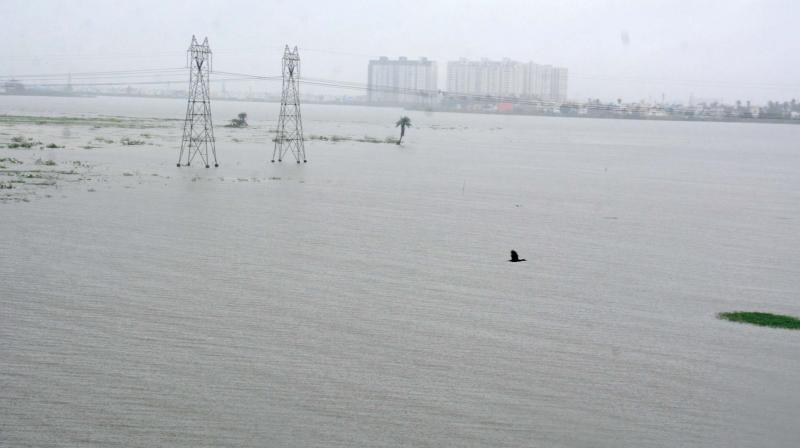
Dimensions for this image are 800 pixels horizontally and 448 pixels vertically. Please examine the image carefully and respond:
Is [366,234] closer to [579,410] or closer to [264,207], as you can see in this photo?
[264,207]

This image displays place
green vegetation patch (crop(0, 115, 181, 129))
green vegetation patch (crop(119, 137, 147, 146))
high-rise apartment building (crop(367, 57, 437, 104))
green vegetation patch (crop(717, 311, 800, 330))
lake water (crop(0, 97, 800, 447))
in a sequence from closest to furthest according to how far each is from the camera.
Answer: lake water (crop(0, 97, 800, 447)), green vegetation patch (crop(717, 311, 800, 330)), green vegetation patch (crop(119, 137, 147, 146)), green vegetation patch (crop(0, 115, 181, 129)), high-rise apartment building (crop(367, 57, 437, 104))

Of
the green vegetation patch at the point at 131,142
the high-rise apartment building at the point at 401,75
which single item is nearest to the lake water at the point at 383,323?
the green vegetation patch at the point at 131,142

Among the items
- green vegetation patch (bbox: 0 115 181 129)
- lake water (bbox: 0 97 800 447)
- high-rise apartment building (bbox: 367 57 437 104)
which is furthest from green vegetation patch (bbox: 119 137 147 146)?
high-rise apartment building (bbox: 367 57 437 104)

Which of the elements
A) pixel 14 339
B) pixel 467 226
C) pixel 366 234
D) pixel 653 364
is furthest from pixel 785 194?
pixel 14 339

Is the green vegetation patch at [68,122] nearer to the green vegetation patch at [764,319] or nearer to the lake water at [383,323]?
the lake water at [383,323]

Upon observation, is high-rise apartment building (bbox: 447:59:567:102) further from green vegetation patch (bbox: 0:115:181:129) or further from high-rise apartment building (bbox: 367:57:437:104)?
green vegetation patch (bbox: 0:115:181:129)

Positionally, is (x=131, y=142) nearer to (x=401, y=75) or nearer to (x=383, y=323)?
(x=383, y=323)
